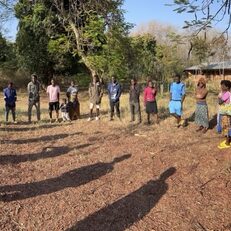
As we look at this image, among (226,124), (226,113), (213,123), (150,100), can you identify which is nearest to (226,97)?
(226,113)

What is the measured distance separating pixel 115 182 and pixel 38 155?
2.63 meters

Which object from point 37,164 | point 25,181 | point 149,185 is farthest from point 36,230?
point 37,164

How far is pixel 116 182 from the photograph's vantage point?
779 centimetres

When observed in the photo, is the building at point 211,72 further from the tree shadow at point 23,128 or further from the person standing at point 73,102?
the tree shadow at point 23,128

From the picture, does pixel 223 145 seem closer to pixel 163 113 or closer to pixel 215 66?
pixel 163 113

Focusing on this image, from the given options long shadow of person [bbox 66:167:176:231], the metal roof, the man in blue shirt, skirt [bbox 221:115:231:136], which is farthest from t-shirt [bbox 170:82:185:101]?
the metal roof

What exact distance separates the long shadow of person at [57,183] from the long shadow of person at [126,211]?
107 cm

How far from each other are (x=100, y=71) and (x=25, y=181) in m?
20.2

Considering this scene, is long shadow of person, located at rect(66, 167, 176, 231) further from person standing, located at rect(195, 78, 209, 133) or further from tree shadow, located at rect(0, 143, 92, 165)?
person standing, located at rect(195, 78, 209, 133)

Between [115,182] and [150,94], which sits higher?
[150,94]

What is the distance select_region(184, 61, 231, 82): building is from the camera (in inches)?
1608

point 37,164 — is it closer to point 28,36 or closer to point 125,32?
point 125,32

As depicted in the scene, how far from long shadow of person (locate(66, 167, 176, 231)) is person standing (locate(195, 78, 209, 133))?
5058mm

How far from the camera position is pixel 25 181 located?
7.68 metres
